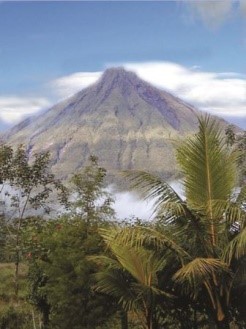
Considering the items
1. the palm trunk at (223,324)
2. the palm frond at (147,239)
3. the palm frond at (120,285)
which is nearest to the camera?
the palm frond at (147,239)

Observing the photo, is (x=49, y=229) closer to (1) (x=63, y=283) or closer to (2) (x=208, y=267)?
(1) (x=63, y=283)

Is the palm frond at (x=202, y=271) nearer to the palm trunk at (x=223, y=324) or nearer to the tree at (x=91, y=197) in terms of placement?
the palm trunk at (x=223, y=324)

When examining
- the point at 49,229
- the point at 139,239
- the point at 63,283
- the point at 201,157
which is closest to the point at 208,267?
the point at 139,239

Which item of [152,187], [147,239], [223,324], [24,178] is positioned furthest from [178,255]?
[24,178]

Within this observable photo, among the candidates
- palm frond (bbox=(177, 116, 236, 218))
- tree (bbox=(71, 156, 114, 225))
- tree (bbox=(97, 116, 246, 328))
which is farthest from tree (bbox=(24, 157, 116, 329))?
palm frond (bbox=(177, 116, 236, 218))

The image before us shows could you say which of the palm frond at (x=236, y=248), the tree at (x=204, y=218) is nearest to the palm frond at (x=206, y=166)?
the tree at (x=204, y=218)

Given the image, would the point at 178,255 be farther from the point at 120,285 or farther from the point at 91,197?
the point at 91,197

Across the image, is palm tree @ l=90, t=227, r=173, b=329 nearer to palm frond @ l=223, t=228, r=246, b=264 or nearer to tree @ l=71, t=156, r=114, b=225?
palm frond @ l=223, t=228, r=246, b=264
